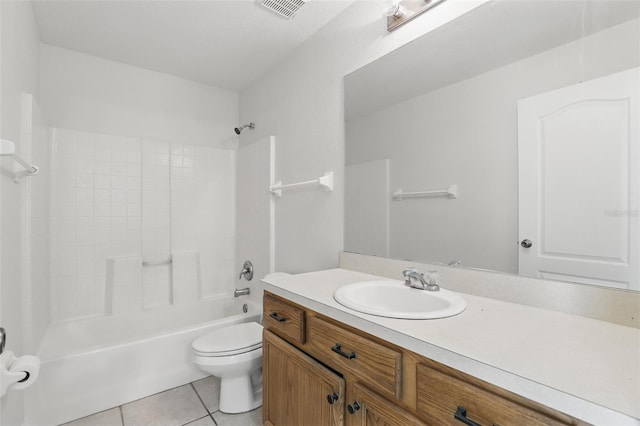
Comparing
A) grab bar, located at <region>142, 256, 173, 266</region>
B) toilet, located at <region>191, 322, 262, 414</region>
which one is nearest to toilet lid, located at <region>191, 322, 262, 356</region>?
toilet, located at <region>191, 322, 262, 414</region>

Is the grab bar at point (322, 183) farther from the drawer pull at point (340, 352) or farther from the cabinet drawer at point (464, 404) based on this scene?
the cabinet drawer at point (464, 404)

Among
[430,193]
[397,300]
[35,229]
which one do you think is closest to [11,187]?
[35,229]

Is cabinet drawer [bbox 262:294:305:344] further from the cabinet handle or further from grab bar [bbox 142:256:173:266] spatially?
grab bar [bbox 142:256:173:266]

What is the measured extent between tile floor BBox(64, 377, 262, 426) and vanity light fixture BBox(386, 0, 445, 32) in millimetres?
2221

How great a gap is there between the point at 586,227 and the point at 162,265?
2.78 metres

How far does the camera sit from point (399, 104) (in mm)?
1487

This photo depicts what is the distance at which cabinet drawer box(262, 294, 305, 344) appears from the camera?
45.6 inches

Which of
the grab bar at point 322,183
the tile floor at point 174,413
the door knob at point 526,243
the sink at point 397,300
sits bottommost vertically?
the tile floor at point 174,413

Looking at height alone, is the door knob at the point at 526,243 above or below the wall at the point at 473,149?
below

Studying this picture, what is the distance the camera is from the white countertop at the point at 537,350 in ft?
1.68

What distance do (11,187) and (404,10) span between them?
2.00 meters

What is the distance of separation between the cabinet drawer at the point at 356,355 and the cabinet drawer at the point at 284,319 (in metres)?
0.05

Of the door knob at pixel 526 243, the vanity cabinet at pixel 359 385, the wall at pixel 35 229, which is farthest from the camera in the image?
the wall at pixel 35 229

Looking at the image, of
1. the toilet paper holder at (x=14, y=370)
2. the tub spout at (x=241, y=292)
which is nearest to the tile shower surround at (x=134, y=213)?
the tub spout at (x=241, y=292)
